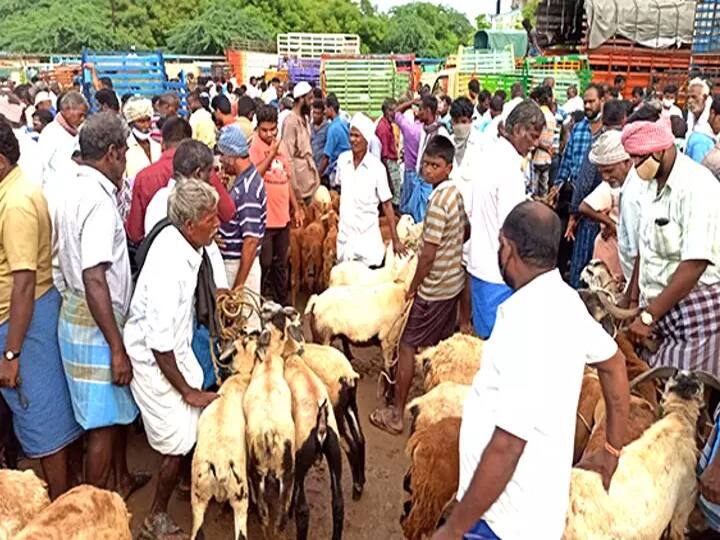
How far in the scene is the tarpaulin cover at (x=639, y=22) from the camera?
20062mm

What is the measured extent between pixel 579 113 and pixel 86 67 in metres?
9.43

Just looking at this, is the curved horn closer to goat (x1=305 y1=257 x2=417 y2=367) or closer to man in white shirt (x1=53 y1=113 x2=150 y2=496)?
goat (x1=305 y1=257 x2=417 y2=367)

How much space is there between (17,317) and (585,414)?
10.0 ft

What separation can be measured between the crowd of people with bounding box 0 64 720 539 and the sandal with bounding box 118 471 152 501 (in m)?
0.02

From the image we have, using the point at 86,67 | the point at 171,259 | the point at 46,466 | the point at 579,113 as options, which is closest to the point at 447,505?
the point at 171,259

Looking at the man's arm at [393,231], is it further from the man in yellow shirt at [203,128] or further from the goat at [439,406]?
the man in yellow shirt at [203,128]

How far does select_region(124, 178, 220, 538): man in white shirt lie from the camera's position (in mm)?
3400

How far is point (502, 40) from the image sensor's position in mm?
27109

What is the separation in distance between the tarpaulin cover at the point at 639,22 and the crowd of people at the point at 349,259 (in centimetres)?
1513

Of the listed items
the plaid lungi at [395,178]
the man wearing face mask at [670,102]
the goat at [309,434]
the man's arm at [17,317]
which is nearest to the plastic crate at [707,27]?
the man wearing face mask at [670,102]

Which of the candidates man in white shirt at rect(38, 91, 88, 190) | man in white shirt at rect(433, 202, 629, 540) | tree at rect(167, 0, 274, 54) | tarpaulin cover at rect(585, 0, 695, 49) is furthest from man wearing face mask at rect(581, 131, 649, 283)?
tree at rect(167, 0, 274, 54)

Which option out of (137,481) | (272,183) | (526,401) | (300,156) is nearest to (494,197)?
(272,183)

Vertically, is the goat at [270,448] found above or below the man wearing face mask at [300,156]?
below

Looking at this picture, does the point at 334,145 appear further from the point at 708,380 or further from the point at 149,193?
the point at 708,380
